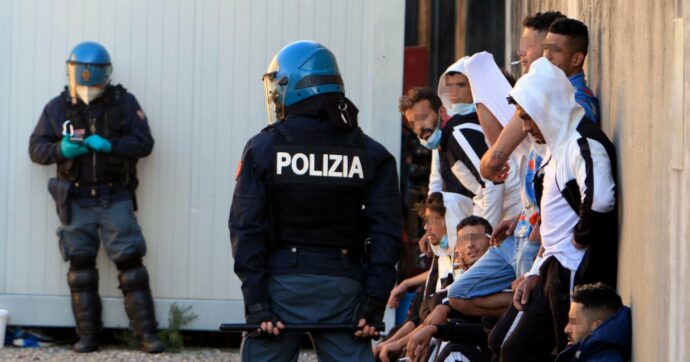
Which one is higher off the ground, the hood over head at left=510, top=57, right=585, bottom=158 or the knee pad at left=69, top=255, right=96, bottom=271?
the hood over head at left=510, top=57, right=585, bottom=158

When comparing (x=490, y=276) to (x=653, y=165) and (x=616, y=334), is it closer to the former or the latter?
(x=616, y=334)

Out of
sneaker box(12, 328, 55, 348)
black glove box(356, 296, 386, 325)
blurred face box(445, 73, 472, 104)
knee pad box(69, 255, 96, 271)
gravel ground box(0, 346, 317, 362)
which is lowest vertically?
gravel ground box(0, 346, 317, 362)

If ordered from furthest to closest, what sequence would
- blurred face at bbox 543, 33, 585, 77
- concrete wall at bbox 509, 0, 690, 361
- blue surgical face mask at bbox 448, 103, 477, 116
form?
1. blue surgical face mask at bbox 448, 103, 477, 116
2. blurred face at bbox 543, 33, 585, 77
3. concrete wall at bbox 509, 0, 690, 361

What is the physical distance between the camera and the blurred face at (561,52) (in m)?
6.04

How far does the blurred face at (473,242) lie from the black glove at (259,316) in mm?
1851

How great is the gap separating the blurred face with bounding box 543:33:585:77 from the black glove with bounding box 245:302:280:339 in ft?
5.67

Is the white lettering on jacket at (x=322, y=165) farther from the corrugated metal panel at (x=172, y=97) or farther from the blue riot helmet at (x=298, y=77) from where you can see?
the corrugated metal panel at (x=172, y=97)

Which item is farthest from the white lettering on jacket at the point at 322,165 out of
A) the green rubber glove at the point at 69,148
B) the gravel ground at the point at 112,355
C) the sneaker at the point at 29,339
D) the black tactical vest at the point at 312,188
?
the sneaker at the point at 29,339

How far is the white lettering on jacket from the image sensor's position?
5711mm

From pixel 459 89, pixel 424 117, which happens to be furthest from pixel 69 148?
pixel 459 89

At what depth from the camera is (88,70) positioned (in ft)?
31.4

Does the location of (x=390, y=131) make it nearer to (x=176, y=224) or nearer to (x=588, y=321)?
(x=176, y=224)

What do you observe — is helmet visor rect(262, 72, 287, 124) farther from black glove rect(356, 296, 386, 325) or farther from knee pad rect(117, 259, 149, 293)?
knee pad rect(117, 259, 149, 293)

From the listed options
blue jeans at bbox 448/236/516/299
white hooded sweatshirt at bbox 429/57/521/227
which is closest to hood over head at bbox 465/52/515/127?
white hooded sweatshirt at bbox 429/57/521/227
